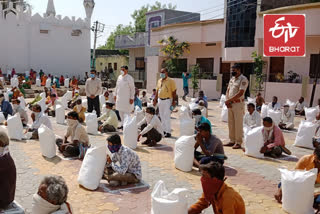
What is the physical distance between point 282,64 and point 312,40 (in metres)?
1.84

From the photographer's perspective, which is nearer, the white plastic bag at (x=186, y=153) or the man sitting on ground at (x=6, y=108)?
the white plastic bag at (x=186, y=153)

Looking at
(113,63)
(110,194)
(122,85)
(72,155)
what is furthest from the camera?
(113,63)

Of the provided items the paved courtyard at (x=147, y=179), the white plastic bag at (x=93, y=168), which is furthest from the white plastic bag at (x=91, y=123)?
the white plastic bag at (x=93, y=168)

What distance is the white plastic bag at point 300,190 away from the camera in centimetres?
390

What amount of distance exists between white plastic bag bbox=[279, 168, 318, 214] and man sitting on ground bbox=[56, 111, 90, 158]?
353cm

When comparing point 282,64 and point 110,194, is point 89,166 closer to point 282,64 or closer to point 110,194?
point 110,194

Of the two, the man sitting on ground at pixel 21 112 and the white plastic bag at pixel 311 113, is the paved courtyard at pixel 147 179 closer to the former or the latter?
the man sitting on ground at pixel 21 112

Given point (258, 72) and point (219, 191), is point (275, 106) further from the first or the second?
point (219, 191)

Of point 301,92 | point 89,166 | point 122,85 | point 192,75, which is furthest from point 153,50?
point 89,166

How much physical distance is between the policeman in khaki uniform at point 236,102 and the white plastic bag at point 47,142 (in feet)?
11.8

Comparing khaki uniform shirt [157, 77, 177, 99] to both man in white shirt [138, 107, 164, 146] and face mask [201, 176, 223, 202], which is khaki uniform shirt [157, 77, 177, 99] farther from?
face mask [201, 176, 223, 202]

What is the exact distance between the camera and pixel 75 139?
618cm

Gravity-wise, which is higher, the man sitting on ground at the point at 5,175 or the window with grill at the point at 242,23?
the window with grill at the point at 242,23

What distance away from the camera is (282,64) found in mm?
18016
